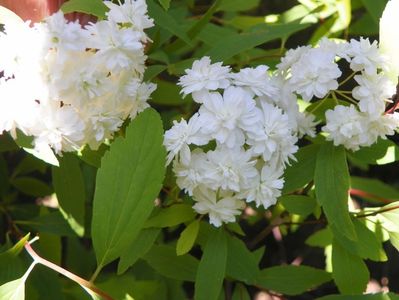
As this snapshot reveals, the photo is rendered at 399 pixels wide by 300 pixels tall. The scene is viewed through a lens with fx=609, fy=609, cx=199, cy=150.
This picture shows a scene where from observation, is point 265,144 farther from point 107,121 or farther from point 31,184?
point 31,184

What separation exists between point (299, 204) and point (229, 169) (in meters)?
0.30

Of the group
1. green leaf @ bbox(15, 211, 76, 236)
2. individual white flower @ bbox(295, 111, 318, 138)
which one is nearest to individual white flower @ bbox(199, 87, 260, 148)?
individual white flower @ bbox(295, 111, 318, 138)

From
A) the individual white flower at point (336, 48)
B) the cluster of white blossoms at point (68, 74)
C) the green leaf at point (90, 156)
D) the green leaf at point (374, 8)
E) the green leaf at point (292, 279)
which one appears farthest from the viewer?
the green leaf at point (374, 8)

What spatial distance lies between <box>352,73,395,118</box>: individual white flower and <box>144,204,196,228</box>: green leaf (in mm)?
330

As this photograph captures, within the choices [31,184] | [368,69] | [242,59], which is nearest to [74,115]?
[368,69]

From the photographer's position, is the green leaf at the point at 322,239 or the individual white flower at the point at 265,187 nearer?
the individual white flower at the point at 265,187

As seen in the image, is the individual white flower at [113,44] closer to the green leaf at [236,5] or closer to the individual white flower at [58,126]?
the individual white flower at [58,126]

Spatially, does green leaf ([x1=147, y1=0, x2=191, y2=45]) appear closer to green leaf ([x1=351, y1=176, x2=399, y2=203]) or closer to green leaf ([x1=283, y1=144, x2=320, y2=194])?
green leaf ([x1=283, y1=144, x2=320, y2=194])

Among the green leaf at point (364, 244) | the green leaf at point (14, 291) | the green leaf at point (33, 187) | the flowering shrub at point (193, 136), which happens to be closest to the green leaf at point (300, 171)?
the flowering shrub at point (193, 136)

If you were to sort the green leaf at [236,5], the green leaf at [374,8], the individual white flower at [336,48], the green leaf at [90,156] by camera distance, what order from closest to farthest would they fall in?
the individual white flower at [336,48] → the green leaf at [90,156] → the green leaf at [374,8] → the green leaf at [236,5]

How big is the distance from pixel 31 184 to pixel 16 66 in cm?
69

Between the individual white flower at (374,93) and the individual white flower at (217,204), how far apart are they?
9.5 inches

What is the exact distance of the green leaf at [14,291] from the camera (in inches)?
34.0

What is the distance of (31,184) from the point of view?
4.90 ft
